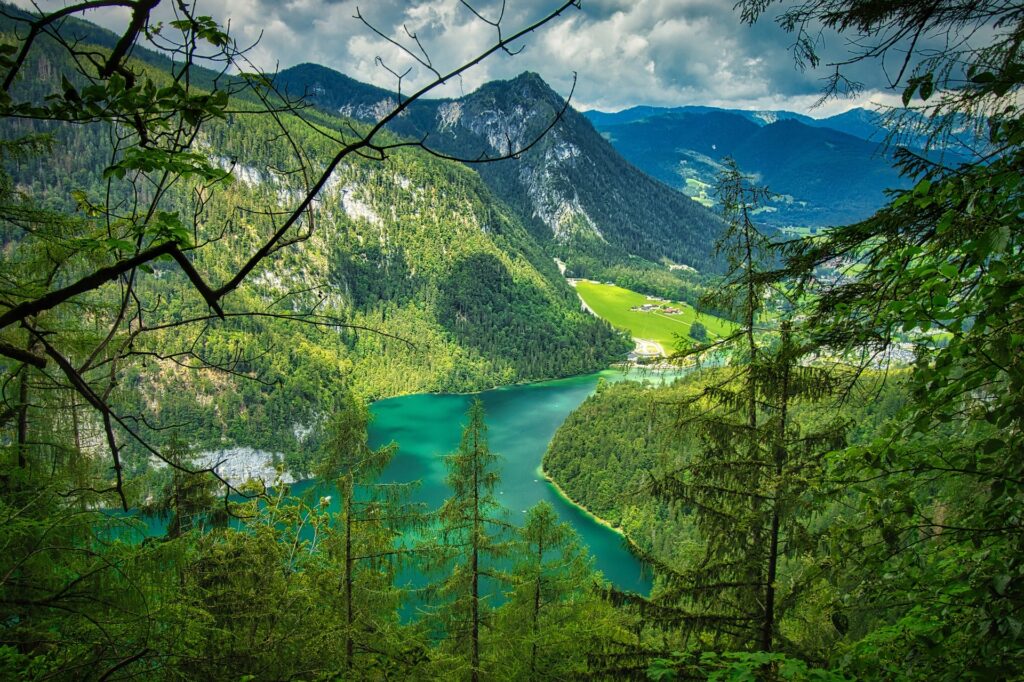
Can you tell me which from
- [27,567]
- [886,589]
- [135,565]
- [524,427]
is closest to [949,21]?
[886,589]

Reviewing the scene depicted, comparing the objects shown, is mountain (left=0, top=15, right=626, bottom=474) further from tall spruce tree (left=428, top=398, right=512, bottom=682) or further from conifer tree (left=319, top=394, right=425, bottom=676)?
conifer tree (left=319, top=394, right=425, bottom=676)

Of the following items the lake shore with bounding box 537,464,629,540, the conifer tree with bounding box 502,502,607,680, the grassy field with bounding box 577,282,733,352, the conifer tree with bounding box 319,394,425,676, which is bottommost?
the lake shore with bounding box 537,464,629,540

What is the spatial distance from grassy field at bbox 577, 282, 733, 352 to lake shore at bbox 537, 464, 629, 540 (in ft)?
149

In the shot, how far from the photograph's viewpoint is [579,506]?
143ft

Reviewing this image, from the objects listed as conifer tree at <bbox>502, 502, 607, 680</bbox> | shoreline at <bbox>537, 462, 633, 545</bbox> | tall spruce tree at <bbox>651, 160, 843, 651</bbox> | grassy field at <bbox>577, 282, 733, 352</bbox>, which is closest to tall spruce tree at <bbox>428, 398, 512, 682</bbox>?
conifer tree at <bbox>502, 502, 607, 680</bbox>

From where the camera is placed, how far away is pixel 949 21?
2.96 metres

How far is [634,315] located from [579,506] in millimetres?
76803

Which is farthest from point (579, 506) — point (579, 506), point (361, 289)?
point (361, 289)

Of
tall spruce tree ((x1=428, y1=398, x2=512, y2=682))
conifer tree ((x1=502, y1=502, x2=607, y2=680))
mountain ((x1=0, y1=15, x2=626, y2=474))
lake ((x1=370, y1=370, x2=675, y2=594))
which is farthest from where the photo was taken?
mountain ((x1=0, y1=15, x2=626, y2=474))

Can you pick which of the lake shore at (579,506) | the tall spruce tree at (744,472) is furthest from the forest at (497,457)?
the lake shore at (579,506)

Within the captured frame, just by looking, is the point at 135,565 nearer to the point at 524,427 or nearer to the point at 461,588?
the point at 461,588

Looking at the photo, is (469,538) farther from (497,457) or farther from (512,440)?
(512,440)

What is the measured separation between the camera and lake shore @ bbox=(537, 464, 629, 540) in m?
39.8

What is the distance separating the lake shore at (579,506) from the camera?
3985cm
